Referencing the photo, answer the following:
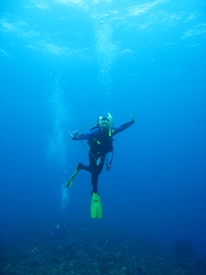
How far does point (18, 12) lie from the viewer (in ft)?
74.8

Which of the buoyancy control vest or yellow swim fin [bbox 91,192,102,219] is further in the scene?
yellow swim fin [bbox 91,192,102,219]

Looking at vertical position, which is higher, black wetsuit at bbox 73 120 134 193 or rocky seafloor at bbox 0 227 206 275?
black wetsuit at bbox 73 120 134 193

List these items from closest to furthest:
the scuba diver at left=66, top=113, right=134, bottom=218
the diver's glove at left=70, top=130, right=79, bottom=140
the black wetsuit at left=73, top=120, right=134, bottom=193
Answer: the diver's glove at left=70, top=130, right=79, bottom=140 < the scuba diver at left=66, top=113, right=134, bottom=218 < the black wetsuit at left=73, top=120, right=134, bottom=193

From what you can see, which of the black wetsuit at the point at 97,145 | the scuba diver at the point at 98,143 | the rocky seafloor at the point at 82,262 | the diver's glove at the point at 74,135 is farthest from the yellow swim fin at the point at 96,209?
the rocky seafloor at the point at 82,262

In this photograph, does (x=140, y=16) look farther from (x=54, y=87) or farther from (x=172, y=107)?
(x=172, y=107)

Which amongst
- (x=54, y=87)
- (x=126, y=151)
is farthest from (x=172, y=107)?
(x=126, y=151)

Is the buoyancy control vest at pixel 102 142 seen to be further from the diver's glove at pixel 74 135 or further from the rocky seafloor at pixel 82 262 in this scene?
the rocky seafloor at pixel 82 262

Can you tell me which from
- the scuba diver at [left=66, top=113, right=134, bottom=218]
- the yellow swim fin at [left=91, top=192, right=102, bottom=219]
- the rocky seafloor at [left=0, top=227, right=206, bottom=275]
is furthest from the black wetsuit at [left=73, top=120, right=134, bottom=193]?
the rocky seafloor at [left=0, top=227, right=206, bottom=275]

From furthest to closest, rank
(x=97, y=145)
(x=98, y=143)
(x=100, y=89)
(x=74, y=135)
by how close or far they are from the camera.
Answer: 1. (x=100, y=89)
2. (x=97, y=145)
3. (x=98, y=143)
4. (x=74, y=135)

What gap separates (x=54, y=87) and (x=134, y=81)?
19.9 meters

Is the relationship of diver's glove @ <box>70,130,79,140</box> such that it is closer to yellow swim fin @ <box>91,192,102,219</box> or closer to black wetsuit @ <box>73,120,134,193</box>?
black wetsuit @ <box>73,120,134,193</box>

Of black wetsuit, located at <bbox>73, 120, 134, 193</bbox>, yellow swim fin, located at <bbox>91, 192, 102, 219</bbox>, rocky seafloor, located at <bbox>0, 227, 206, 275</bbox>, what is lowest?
rocky seafloor, located at <bbox>0, 227, 206, 275</bbox>

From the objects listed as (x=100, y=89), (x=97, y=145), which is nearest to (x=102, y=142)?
(x=97, y=145)

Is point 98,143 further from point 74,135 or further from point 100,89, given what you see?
point 100,89
